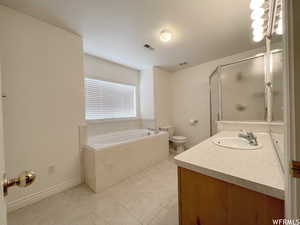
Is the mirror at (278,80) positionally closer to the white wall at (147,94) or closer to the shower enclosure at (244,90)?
the shower enclosure at (244,90)

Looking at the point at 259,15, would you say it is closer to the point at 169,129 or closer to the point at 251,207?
the point at 251,207

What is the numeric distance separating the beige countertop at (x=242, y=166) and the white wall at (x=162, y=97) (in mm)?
2552

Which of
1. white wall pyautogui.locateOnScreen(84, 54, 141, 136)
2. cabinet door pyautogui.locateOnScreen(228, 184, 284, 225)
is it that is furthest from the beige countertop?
white wall pyautogui.locateOnScreen(84, 54, 141, 136)

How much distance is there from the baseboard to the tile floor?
6cm

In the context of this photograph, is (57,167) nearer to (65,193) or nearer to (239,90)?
(65,193)

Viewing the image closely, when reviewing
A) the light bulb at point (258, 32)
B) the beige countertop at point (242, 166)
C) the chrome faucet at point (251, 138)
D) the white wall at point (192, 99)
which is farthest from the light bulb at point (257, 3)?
the white wall at point (192, 99)

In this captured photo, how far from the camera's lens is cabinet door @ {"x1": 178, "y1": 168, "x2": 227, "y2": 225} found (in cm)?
68

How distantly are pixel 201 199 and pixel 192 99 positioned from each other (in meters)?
3.08

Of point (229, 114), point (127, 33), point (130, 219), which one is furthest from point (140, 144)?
point (127, 33)

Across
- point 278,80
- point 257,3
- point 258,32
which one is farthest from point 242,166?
point 258,32

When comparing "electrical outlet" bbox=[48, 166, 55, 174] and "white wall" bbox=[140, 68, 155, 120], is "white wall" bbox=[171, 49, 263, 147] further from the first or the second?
"electrical outlet" bbox=[48, 166, 55, 174]

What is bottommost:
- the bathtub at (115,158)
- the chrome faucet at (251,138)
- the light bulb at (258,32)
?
the bathtub at (115,158)

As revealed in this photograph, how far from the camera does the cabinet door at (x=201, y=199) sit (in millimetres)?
684

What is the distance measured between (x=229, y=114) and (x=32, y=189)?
Result: 3.29 meters
